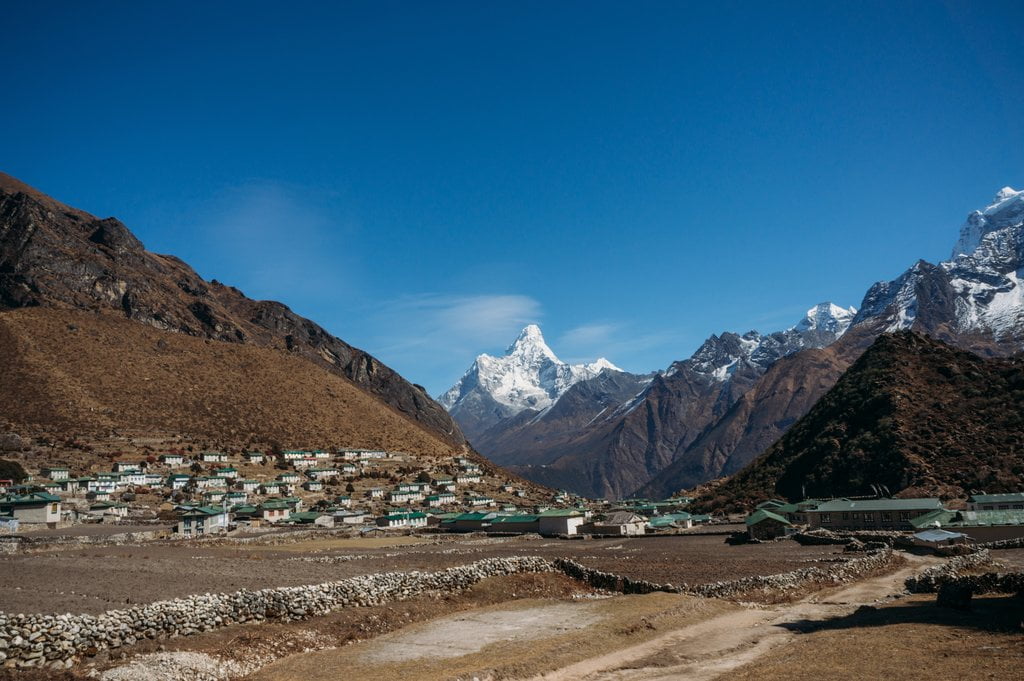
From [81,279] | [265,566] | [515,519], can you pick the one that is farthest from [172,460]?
[265,566]

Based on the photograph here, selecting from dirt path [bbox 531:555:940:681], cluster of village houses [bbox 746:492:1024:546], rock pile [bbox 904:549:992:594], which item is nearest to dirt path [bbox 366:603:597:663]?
dirt path [bbox 531:555:940:681]

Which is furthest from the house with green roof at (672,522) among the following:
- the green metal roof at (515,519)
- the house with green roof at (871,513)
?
the house with green roof at (871,513)

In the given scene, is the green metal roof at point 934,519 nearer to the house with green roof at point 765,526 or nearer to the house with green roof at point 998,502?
the house with green roof at point 998,502

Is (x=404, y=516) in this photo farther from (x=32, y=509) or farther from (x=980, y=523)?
(x=980, y=523)

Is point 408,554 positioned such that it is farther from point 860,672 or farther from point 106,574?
point 860,672

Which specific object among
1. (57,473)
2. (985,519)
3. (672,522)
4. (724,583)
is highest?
(57,473)

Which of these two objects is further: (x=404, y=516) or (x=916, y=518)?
(x=404, y=516)

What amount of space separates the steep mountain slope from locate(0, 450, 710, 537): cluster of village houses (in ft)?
62.2

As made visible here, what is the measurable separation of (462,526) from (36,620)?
7458cm

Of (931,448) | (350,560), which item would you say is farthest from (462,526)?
(931,448)

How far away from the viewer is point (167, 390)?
140 meters

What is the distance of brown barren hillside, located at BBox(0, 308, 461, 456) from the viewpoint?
122 m

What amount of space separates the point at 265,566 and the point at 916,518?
58648mm

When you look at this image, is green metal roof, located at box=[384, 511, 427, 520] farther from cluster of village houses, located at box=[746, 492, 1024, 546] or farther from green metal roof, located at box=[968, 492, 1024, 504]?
green metal roof, located at box=[968, 492, 1024, 504]
